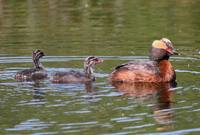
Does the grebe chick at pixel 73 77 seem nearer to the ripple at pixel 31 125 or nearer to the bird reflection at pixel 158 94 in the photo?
the bird reflection at pixel 158 94

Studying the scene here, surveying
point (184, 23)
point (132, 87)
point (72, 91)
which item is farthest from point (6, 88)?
point (184, 23)

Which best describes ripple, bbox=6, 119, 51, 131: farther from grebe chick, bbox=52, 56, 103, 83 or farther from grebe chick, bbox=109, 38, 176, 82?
grebe chick, bbox=109, 38, 176, 82

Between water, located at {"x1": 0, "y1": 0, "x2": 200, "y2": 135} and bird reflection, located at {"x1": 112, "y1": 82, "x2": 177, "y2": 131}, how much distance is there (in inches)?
0.7

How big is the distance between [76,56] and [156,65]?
2.63 m

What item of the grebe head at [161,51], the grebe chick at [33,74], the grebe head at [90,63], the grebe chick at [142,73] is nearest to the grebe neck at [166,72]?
the grebe chick at [142,73]

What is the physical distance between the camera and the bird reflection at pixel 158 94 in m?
12.8

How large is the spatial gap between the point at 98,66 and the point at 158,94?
12.4ft

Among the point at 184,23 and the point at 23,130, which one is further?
the point at 184,23

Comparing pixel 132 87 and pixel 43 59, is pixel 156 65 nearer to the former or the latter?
pixel 132 87

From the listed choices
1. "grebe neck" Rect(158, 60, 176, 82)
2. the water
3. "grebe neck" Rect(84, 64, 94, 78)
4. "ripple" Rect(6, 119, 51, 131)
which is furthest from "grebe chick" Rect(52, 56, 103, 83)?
"ripple" Rect(6, 119, 51, 131)

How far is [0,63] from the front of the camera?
1850 centimetres

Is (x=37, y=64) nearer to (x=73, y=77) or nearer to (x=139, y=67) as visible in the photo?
(x=73, y=77)

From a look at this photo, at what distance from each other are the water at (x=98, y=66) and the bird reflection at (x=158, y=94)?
2 centimetres

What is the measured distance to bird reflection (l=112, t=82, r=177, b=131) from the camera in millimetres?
12795
